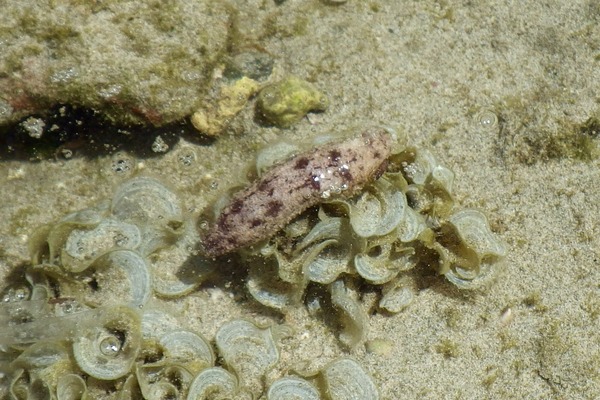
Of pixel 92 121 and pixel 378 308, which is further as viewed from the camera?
pixel 92 121

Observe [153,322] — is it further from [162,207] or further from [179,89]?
[179,89]

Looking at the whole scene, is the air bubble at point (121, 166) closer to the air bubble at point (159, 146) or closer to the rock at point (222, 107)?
the air bubble at point (159, 146)

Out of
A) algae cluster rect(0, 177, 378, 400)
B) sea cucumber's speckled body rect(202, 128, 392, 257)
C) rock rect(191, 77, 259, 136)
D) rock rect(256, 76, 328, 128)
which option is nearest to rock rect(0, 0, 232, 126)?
rock rect(191, 77, 259, 136)

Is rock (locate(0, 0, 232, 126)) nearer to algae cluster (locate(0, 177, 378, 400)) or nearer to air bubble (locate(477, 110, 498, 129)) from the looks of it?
algae cluster (locate(0, 177, 378, 400))

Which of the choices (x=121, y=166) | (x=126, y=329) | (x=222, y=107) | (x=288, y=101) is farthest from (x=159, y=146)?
(x=126, y=329)

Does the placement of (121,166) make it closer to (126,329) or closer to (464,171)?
(126,329)

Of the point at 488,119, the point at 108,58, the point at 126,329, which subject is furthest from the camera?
the point at 488,119

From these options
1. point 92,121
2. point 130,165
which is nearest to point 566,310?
point 130,165

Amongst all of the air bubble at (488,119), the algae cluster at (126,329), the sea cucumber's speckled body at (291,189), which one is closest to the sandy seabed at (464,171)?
the air bubble at (488,119)
